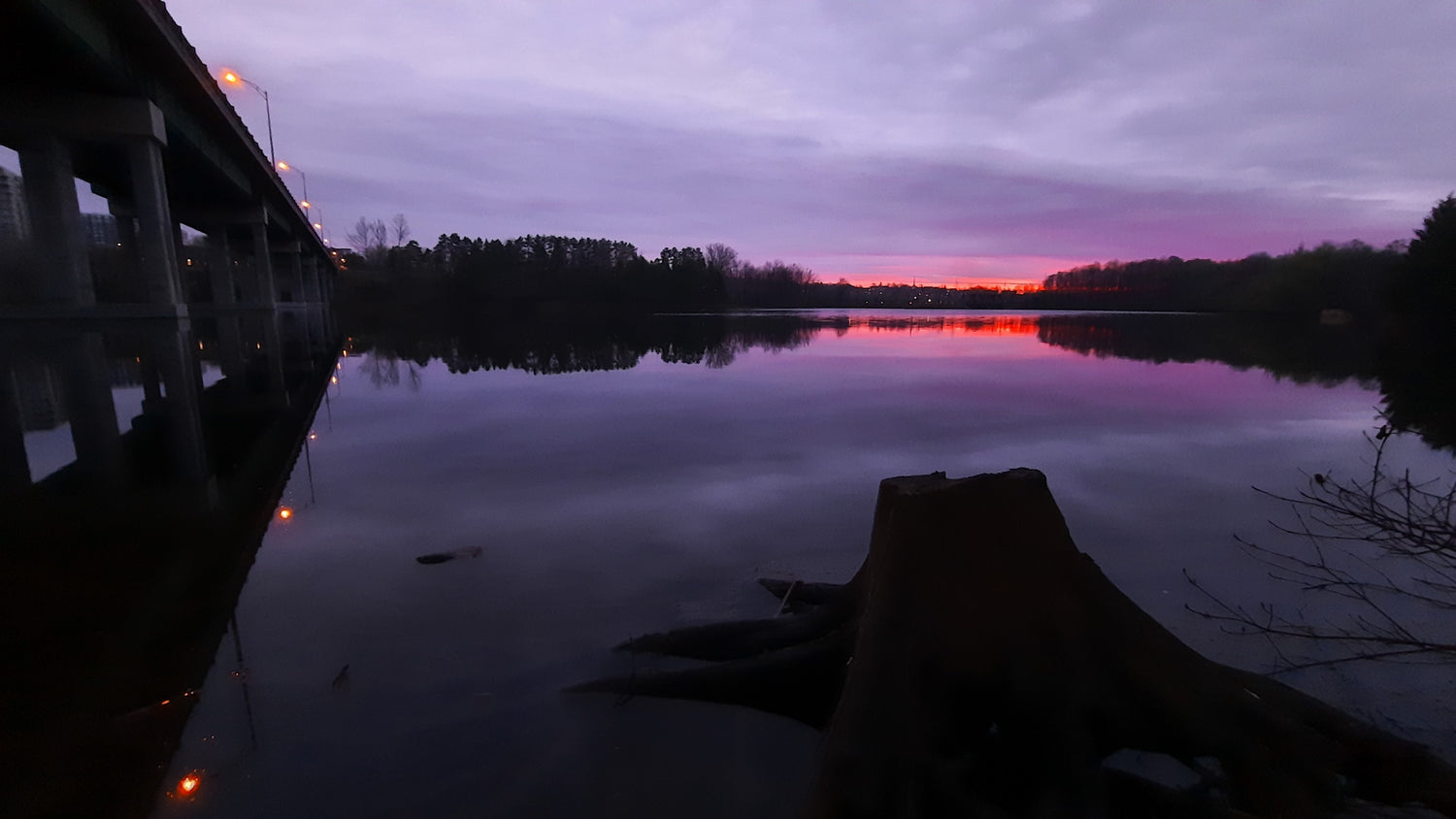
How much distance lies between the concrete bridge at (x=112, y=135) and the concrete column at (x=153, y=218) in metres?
0.05

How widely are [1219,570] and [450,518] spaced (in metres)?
9.30

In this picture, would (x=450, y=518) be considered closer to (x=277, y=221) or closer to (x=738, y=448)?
(x=738, y=448)

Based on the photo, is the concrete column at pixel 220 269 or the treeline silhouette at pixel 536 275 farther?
the treeline silhouette at pixel 536 275

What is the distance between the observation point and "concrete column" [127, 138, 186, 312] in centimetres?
3034

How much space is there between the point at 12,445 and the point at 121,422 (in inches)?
87.3

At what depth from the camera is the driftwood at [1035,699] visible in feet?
11.4

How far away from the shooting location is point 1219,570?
756 cm

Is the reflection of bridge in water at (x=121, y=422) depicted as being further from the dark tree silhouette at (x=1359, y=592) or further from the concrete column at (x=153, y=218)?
the dark tree silhouette at (x=1359, y=592)

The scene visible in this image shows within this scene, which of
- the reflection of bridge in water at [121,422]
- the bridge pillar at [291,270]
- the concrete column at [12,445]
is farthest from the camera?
the bridge pillar at [291,270]

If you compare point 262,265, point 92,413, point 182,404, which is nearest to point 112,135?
point 182,404

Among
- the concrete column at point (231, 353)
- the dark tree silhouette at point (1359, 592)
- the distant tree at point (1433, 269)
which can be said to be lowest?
the dark tree silhouette at point (1359, 592)

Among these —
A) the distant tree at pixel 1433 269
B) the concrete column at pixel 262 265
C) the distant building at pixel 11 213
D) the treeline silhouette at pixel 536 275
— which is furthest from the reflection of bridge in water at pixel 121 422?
the distant tree at pixel 1433 269

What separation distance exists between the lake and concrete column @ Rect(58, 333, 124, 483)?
48 centimetres

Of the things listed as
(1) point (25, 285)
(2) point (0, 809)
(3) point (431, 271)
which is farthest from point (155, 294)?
(3) point (431, 271)
